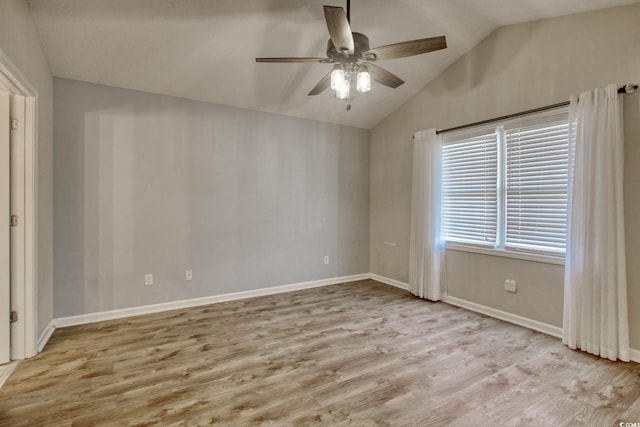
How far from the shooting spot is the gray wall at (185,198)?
10.5 feet

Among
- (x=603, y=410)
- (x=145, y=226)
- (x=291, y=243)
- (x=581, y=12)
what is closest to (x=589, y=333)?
(x=603, y=410)

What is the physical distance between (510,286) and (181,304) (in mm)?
3785

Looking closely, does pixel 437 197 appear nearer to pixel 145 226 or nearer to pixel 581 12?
pixel 581 12

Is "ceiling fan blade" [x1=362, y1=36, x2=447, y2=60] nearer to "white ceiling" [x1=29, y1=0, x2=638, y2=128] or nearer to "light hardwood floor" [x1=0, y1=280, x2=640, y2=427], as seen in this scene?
"white ceiling" [x1=29, y1=0, x2=638, y2=128]

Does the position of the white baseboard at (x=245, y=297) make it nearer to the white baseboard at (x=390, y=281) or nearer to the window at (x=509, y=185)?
the white baseboard at (x=390, y=281)

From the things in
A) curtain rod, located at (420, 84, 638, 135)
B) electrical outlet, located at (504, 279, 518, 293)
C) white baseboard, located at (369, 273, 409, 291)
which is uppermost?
curtain rod, located at (420, 84, 638, 135)

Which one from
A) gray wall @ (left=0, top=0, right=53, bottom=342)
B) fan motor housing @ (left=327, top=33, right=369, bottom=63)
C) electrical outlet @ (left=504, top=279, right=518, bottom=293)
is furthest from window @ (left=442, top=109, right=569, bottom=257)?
gray wall @ (left=0, top=0, right=53, bottom=342)

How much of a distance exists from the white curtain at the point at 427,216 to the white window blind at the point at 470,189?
0.46ft

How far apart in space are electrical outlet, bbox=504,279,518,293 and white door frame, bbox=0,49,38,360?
4478 millimetres

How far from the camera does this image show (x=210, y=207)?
3.89 m

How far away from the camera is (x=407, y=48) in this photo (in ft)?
7.25

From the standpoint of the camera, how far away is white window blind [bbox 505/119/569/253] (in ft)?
9.78

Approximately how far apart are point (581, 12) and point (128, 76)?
445 centimetres

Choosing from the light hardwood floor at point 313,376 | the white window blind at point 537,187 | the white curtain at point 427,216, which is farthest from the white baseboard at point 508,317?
the white window blind at point 537,187
